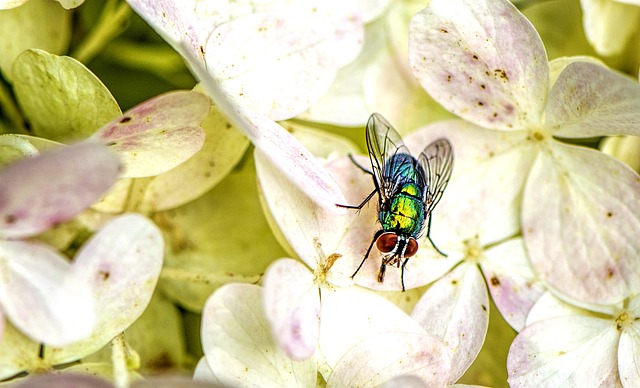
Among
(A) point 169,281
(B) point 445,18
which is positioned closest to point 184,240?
(A) point 169,281

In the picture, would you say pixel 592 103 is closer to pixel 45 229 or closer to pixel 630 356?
pixel 630 356

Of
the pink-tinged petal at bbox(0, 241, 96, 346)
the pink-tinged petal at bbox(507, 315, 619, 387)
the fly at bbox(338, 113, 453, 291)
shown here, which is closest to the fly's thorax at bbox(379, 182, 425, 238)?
the fly at bbox(338, 113, 453, 291)

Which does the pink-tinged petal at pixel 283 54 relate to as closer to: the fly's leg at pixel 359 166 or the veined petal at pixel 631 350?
the fly's leg at pixel 359 166

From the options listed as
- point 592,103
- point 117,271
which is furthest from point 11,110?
point 592,103

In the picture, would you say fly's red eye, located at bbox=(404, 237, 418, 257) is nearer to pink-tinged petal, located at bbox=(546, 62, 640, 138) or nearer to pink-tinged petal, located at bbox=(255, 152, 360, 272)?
pink-tinged petal, located at bbox=(255, 152, 360, 272)

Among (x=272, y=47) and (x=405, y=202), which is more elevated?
(x=272, y=47)

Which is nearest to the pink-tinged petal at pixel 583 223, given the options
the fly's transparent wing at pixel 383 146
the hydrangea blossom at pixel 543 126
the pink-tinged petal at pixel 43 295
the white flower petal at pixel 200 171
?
the hydrangea blossom at pixel 543 126
